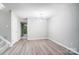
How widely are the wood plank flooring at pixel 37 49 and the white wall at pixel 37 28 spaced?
0.20 metres

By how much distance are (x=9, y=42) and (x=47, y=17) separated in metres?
1.76

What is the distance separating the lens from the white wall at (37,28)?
4.08m

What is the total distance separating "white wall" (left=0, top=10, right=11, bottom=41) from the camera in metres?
3.80

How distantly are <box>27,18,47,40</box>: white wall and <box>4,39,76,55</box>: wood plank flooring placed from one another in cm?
20

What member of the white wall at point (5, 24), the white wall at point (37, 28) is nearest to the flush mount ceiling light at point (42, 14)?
the white wall at point (37, 28)

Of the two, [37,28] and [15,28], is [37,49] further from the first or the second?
[15,28]

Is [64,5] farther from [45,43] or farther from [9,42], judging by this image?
[9,42]

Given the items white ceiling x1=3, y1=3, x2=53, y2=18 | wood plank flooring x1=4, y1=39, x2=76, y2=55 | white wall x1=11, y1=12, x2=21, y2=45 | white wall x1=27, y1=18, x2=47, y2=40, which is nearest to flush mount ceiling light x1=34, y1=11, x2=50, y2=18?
white ceiling x1=3, y1=3, x2=53, y2=18

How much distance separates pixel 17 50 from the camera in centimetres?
373

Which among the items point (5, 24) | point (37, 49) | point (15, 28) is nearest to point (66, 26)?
point (37, 49)

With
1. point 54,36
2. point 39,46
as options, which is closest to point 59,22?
point 54,36

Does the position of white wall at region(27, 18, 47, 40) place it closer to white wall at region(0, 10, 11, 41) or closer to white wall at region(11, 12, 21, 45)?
white wall at region(11, 12, 21, 45)

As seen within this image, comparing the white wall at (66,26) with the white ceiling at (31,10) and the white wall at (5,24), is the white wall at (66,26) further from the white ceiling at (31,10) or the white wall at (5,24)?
the white wall at (5,24)

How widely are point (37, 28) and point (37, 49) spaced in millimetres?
848
